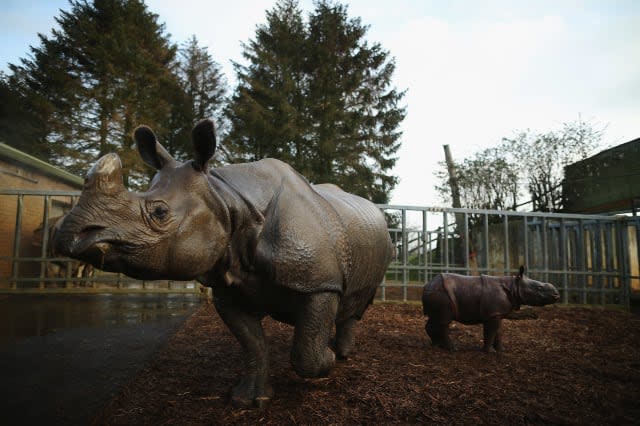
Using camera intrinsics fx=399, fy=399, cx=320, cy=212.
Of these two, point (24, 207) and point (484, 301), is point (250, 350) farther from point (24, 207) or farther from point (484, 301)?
point (24, 207)

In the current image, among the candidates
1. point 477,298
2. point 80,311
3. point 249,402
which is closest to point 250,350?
point 249,402

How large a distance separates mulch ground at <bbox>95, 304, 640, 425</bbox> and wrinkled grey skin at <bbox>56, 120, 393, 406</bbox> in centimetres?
29

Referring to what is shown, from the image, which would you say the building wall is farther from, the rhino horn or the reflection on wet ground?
the rhino horn

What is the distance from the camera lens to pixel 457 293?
3996mm

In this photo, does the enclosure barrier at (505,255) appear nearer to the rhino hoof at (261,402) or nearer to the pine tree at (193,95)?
the rhino hoof at (261,402)

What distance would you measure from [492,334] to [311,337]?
2464 mm

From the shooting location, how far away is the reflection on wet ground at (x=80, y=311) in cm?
464

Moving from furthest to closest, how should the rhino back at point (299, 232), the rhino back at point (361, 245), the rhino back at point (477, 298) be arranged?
the rhino back at point (477, 298)
the rhino back at point (361, 245)
the rhino back at point (299, 232)

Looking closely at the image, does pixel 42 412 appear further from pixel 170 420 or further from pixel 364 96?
pixel 364 96

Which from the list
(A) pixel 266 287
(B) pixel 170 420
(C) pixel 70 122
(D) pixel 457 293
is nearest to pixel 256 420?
(B) pixel 170 420

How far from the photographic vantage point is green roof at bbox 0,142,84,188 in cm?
982

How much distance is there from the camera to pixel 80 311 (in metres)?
5.98

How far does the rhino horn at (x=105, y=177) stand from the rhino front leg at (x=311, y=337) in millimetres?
1136

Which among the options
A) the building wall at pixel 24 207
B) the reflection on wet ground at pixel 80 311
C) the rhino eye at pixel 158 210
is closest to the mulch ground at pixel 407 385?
the rhino eye at pixel 158 210
